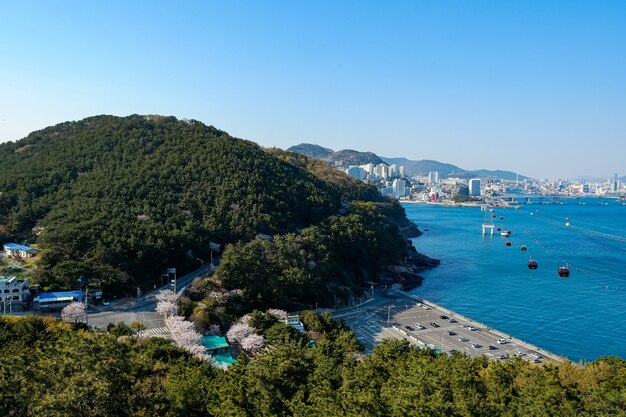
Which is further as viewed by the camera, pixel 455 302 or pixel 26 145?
pixel 26 145

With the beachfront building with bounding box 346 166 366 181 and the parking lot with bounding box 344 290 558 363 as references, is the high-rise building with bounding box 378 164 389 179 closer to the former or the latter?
the beachfront building with bounding box 346 166 366 181

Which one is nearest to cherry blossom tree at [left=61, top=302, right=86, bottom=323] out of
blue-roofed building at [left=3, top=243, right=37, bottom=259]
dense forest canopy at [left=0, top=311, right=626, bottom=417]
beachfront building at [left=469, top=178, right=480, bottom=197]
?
dense forest canopy at [left=0, top=311, right=626, bottom=417]

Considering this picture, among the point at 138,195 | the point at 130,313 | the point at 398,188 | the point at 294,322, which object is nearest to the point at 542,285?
the point at 294,322

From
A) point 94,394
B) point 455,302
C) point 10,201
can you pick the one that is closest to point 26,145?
point 10,201

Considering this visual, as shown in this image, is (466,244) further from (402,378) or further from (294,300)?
(402,378)

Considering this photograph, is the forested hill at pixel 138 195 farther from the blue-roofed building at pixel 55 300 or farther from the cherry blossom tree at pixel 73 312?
the cherry blossom tree at pixel 73 312

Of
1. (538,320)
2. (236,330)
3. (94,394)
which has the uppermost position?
(94,394)
